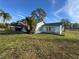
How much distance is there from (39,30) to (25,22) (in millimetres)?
5785

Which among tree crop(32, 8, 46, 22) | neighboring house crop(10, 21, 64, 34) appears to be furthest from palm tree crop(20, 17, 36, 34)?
tree crop(32, 8, 46, 22)

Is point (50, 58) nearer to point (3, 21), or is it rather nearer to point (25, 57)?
point (25, 57)

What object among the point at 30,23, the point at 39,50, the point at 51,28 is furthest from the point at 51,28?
the point at 39,50

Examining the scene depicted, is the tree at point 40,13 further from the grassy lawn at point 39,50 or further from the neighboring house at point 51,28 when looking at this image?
the grassy lawn at point 39,50

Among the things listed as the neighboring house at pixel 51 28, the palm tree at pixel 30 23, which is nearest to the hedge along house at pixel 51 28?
the neighboring house at pixel 51 28

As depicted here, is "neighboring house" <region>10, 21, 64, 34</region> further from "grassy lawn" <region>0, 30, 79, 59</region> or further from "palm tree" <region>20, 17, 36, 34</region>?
"grassy lawn" <region>0, 30, 79, 59</region>

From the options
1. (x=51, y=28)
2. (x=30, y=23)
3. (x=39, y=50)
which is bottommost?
(x=39, y=50)

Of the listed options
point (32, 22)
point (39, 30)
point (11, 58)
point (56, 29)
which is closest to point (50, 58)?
point (11, 58)

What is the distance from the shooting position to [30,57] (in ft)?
22.6

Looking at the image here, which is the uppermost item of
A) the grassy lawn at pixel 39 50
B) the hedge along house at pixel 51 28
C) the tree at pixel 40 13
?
the tree at pixel 40 13

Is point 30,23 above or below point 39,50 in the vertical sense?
above

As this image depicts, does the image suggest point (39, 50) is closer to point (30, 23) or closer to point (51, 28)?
point (30, 23)

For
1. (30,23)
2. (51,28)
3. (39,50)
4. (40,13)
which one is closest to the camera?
(39,50)

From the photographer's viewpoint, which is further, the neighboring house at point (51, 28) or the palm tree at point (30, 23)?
the neighboring house at point (51, 28)
